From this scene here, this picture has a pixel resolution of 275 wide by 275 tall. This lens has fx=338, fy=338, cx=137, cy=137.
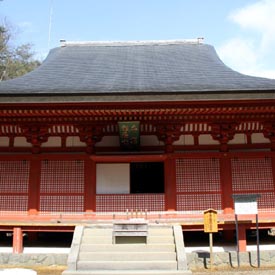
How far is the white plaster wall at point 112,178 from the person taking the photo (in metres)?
9.45

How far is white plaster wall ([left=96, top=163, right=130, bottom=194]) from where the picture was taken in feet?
31.0

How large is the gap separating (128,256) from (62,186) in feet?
10.5

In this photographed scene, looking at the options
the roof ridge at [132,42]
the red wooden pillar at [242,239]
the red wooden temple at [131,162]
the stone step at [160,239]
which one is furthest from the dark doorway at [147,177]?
the roof ridge at [132,42]

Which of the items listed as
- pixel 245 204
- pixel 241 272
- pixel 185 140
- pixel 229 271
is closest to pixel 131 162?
pixel 185 140

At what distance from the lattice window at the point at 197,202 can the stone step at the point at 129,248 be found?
1.96 metres

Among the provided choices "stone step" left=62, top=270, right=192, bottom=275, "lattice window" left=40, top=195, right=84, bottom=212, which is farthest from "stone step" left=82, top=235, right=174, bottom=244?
"lattice window" left=40, top=195, right=84, bottom=212

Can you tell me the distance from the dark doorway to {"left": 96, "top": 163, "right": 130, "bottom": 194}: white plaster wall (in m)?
0.19

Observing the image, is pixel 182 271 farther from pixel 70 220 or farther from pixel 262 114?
pixel 262 114

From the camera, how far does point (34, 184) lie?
366 inches

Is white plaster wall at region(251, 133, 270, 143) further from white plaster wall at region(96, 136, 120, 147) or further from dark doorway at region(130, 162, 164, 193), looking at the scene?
white plaster wall at region(96, 136, 120, 147)

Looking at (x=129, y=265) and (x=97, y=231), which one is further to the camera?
(x=97, y=231)

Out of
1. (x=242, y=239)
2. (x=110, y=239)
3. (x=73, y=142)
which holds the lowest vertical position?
(x=242, y=239)

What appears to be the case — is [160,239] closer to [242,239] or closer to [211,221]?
[211,221]

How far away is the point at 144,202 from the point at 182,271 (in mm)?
2948
